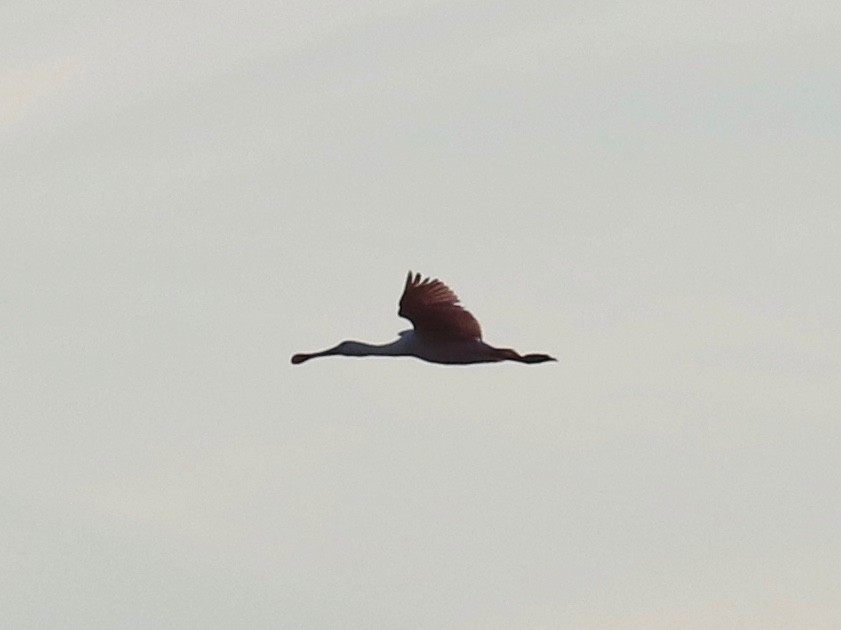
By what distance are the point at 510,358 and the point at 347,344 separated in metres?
3.65

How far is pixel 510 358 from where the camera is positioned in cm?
10250

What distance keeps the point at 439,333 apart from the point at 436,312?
62cm

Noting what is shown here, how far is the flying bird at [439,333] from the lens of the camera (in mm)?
102062

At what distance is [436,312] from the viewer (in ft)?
335

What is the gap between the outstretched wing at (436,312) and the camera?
10200cm

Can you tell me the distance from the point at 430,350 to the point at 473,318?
1057mm

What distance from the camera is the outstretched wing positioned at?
102m

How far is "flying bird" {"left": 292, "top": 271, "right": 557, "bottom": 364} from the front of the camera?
10206 centimetres

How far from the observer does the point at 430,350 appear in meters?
103

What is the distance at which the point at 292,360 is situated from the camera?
105625mm

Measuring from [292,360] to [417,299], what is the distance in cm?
440

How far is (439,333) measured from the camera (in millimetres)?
102625

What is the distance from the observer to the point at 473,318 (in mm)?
102438

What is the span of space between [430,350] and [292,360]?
3652 millimetres
